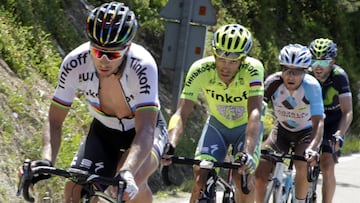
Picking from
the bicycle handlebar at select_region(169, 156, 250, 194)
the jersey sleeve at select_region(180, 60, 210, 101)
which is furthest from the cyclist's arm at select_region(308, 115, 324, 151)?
the bicycle handlebar at select_region(169, 156, 250, 194)

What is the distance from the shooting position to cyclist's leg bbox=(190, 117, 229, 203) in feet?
20.2

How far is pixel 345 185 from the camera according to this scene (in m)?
13.0

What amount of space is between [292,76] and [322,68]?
1179 mm

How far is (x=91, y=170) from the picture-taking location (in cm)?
517

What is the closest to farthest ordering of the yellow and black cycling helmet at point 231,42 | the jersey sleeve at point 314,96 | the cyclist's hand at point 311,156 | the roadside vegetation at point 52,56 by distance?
1. the yellow and black cycling helmet at point 231,42
2. the cyclist's hand at point 311,156
3. the jersey sleeve at point 314,96
4. the roadside vegetation at point 52,56

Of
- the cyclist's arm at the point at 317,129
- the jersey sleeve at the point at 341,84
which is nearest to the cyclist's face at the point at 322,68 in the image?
the jersey sleeve at the point at 341,84

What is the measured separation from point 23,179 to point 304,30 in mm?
19341

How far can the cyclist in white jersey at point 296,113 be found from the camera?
24.5 ft

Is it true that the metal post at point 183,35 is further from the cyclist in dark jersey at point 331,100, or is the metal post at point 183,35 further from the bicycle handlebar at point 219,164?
the bicycle handlebar at point 219,164

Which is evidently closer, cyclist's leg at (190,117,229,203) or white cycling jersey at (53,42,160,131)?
white cycling jersey at (53,42,160,131)

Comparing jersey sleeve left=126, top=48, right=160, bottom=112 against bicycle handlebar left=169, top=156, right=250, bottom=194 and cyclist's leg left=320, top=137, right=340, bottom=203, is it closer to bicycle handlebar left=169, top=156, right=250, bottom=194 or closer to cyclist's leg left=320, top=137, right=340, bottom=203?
bicycle handlebar left=169, top=156, right=250, bottom=194

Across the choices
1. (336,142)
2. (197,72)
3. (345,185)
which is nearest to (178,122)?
(197,72)

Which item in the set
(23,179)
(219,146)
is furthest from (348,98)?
(23,179)

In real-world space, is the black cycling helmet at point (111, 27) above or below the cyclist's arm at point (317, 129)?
above
